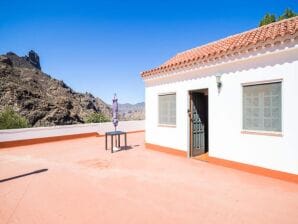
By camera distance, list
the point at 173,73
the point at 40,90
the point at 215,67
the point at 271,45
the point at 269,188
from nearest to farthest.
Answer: the point at 269,188 < the point at 271,45 < the point at 215,67 < the point at 173,73 < the point at 40,90

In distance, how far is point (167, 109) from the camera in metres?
9.67

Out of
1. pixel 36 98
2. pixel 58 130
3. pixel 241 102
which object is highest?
pixel 36 98

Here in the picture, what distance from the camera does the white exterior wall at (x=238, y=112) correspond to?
577cm

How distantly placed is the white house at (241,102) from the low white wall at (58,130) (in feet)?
23.2

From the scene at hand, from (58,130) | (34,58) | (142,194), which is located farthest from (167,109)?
(34,58)

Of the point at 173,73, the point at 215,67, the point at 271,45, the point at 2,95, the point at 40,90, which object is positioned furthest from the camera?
the point at 40,90

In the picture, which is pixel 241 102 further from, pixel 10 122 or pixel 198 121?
pixel 10 122

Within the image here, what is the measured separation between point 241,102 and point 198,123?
2415 millimetres

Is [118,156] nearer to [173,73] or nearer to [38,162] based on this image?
[38,162]

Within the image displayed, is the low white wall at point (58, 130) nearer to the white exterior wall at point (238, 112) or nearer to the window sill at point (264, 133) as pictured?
the white exterior wall at point (238, 112)

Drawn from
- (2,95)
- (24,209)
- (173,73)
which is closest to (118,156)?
(173,73)

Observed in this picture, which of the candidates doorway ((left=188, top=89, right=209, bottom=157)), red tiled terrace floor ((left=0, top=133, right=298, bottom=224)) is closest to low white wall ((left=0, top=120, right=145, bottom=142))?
red tiled terrace floor ((left=0, top=133, right=298, bottom=224))

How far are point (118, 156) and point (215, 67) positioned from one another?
497 centimetres

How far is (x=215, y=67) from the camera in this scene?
25.1 feet
